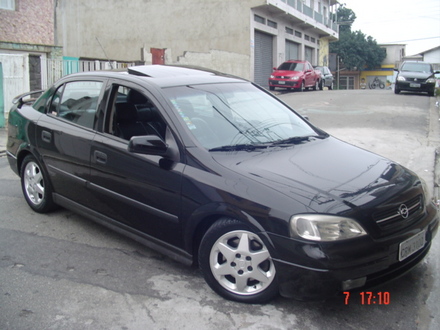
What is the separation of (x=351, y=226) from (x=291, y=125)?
5.53 ft

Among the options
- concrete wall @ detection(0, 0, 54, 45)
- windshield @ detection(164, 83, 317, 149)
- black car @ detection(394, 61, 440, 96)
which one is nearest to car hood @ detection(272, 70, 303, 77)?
black car @ detection(394, 61, 440, 96)

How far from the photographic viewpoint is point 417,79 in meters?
20.5

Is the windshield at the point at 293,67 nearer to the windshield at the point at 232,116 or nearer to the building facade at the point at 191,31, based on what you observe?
the building facade at the point at 191,31

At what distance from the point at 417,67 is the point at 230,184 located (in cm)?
2068

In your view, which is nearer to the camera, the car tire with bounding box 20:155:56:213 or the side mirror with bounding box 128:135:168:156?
the side mirror with bounding box 128:135:168:156

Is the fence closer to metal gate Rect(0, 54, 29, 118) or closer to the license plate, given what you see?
metal gate Rect(0, 54, 29, 118)

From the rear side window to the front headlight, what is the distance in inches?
92.3

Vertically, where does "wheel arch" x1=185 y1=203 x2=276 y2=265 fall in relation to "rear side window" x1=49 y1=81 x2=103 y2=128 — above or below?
below

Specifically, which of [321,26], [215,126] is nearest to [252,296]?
[215,126]

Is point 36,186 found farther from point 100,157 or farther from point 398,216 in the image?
point 398,216

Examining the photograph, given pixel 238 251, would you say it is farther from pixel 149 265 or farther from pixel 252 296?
pixel 149 265

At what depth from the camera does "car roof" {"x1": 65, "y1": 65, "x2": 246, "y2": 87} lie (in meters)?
4.29

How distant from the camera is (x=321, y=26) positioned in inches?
1528

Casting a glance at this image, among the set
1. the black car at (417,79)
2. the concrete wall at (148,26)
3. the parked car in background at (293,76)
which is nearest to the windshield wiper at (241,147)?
the black car at (417,79)
